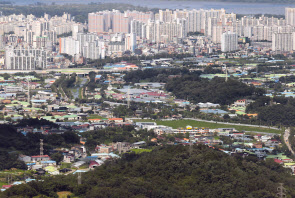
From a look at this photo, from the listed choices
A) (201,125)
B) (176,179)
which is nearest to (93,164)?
(176,179)

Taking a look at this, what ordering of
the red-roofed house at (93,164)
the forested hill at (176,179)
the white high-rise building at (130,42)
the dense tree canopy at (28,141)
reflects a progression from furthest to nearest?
the white high-rise building at (130,42), the dense tree canopy at (28,141), the red-roofed house at (93,164), the forested hill at (176,179)

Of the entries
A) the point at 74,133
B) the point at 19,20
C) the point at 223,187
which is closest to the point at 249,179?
the point at 223,187

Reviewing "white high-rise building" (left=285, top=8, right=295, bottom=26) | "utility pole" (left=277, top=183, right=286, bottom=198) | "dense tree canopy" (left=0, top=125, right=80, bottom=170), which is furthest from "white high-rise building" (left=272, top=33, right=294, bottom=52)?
"utility pole" (left=277, top=183, right=286, bottom=198)

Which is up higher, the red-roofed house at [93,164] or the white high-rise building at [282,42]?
the white high-rise building at [282,42]

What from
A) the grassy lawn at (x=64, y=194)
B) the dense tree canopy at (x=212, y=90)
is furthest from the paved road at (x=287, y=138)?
the grassy lawn at (x=64, y=194)

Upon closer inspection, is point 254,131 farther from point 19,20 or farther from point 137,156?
point 19,20

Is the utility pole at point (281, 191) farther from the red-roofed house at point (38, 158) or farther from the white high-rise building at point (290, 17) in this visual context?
the white high-rise building at point (290, 17)
